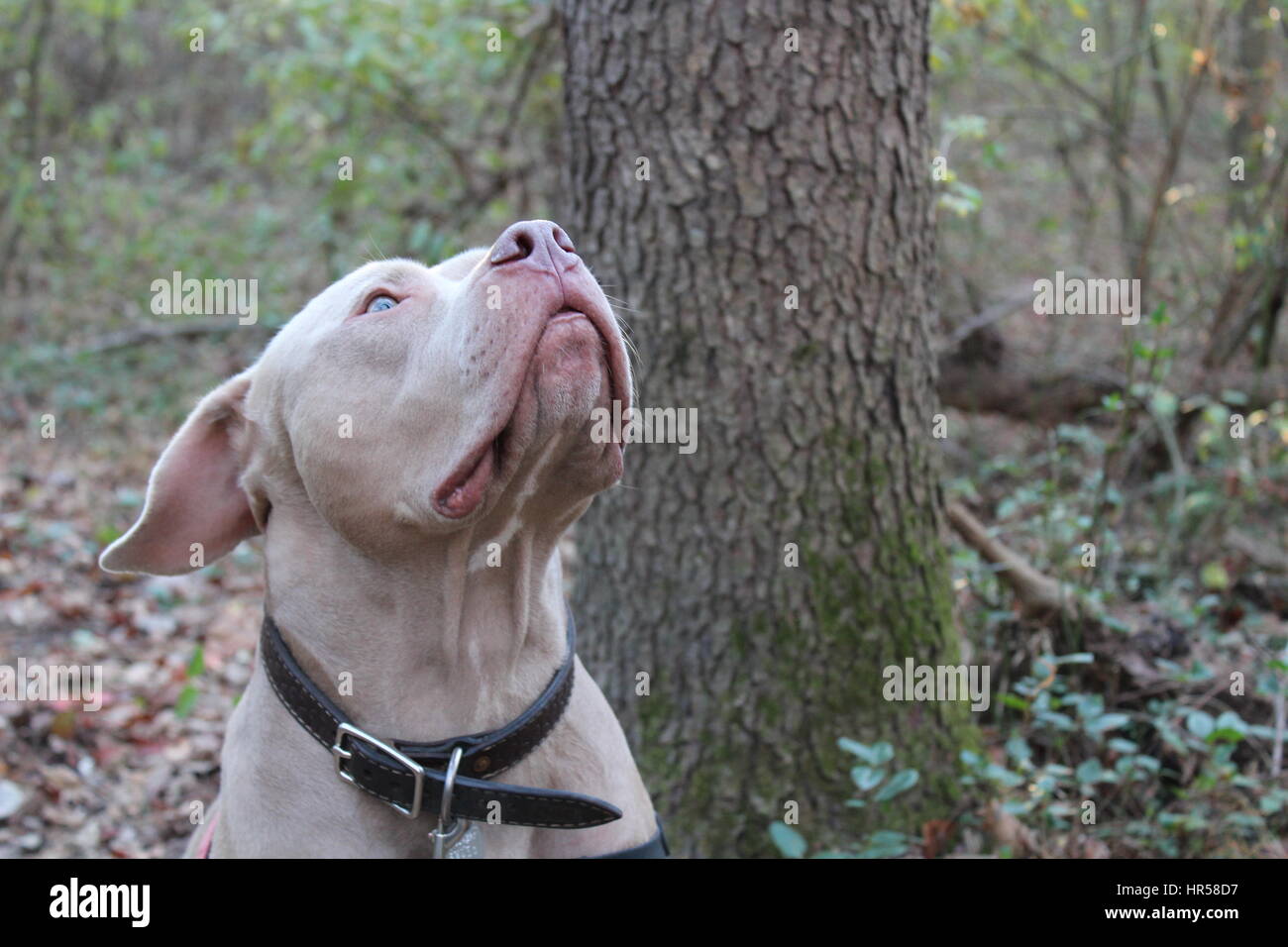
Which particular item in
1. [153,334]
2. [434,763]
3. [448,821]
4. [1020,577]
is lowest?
[448,821]

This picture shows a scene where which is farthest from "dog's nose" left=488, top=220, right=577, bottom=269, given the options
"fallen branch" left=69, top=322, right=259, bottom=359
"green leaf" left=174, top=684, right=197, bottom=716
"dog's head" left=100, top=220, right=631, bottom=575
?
"fallen branch" left=69, top=322, right=259, bottom=359

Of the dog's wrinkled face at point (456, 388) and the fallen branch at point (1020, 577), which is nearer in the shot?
the dog's wrinkled face at point (456, 388)

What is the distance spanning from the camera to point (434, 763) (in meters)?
2.25

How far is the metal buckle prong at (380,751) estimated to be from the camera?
2.18 meters

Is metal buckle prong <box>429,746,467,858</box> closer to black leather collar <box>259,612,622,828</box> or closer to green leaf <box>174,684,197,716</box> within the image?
black leather collar <box>259,612,622,828</box>

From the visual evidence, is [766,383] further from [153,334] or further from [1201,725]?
[153,334]

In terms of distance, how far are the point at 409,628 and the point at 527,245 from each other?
2.65ft

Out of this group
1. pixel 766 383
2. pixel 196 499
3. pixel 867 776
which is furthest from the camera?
pixel 766 383

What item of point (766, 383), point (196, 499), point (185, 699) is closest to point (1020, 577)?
point (766, 383)

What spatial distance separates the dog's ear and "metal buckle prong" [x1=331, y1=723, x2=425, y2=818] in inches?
24.6

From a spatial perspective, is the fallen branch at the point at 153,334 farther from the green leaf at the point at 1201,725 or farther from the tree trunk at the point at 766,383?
the green leaf at the point at 1201,725

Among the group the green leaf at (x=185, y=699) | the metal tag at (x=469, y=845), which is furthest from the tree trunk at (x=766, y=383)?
the green leaf at (x=185, y=699)
